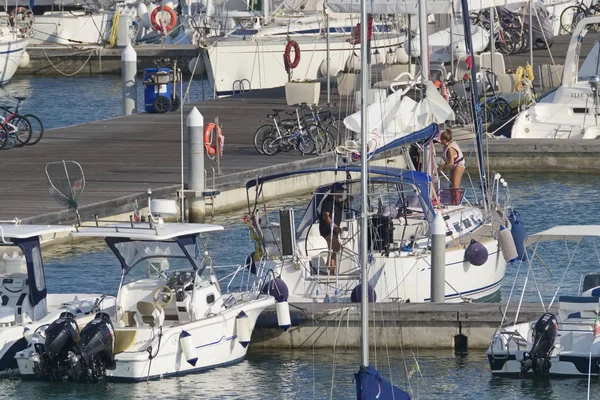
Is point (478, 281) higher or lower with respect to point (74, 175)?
lower

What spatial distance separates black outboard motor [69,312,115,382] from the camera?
61.7 feet

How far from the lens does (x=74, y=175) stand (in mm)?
23375

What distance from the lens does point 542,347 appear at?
1898cm

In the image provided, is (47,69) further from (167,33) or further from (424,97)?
(424,97)

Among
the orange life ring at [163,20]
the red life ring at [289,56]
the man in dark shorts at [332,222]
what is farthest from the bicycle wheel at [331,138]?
the orange life ring at [163,20]

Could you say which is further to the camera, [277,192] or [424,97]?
[277,192]

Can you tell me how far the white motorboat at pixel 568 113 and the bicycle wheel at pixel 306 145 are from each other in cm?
555

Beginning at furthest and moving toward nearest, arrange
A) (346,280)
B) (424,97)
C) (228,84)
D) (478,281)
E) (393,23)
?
1. (393,23)
2. (228,84)
3. (424,97)
4. (478,281)
5. (346,280)

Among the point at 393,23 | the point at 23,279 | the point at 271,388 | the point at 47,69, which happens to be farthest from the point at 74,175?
the point at 47,69

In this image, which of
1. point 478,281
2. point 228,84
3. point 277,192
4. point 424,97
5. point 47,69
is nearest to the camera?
point 478,281

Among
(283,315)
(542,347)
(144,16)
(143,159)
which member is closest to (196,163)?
(143,159)

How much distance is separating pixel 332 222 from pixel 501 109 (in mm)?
17791

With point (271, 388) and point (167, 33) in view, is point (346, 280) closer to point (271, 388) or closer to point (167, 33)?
point (271, 388)

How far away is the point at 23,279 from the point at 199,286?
2180 millimetres
